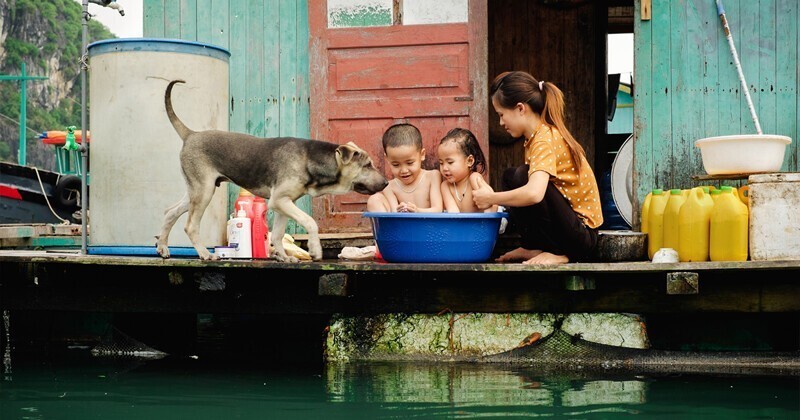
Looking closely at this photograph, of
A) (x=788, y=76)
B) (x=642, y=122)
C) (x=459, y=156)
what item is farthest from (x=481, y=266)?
(x=788, y=76)

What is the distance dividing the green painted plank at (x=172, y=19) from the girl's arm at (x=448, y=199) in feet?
8.57

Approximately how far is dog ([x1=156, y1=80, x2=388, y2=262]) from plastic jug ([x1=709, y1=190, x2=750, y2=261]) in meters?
2.12

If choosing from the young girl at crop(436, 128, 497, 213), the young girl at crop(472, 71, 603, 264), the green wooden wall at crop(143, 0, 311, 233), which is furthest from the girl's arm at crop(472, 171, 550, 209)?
the green wooden wall at crop(143, 0, 311, 233)

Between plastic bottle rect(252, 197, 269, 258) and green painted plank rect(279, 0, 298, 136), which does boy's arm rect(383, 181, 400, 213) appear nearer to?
plastic bottle rect(252, 197, 269, 258)

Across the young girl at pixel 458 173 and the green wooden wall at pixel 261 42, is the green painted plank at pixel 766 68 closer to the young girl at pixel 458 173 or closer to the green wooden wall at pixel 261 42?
the young girl at pixel 458 173

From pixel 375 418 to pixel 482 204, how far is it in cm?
184

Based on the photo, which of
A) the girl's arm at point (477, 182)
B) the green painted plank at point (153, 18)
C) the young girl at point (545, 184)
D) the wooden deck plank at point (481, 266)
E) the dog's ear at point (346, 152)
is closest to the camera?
the wooden deck plank at point (481, 266)

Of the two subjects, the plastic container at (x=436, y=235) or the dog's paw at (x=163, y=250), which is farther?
the dog's paw at (x=163, y=250)

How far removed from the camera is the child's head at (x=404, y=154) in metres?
6.31

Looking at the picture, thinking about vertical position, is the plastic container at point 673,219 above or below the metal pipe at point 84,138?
below

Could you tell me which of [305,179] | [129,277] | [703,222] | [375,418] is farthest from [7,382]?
[703,222]

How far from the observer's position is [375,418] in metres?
4.31

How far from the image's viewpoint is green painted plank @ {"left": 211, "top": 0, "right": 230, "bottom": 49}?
24.0 feet

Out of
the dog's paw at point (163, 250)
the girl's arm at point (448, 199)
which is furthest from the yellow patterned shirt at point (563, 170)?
the dog's paw at point (163, 250)
